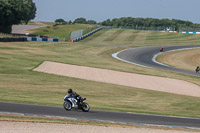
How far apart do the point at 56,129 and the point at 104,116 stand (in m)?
4.74

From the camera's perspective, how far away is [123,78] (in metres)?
40.1

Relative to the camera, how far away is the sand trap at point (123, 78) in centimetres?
3597

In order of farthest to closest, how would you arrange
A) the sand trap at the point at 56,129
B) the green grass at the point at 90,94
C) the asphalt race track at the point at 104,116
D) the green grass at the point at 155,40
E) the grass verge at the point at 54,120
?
the green grass at the point at 155,40, the green grass at the point at 90,94, the asphalt race track at the point at 104,116, the grass verge at the point at 54,120, the sand trap at the point at 56,129

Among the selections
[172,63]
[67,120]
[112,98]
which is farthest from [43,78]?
[172,63]

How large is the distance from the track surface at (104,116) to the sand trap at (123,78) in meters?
14.5

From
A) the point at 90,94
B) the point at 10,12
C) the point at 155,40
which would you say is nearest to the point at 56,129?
the point at 90,94

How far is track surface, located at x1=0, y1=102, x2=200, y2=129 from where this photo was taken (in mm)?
18188

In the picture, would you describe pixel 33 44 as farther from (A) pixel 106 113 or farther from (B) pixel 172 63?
(A) pixel 106 113

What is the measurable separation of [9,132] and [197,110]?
49.9ft

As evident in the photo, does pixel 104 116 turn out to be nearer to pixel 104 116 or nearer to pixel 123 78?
pixel 104 116

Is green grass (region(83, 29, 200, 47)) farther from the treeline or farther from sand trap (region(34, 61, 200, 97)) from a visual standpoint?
sand trap (region(34, 61, 200, 97))

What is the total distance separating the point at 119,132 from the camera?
603 inches

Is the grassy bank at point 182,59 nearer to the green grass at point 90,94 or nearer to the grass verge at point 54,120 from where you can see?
the green grass at point 90,94

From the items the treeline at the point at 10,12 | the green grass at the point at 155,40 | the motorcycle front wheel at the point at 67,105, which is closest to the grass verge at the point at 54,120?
the motorcycle front wheel at the point at 67,105
